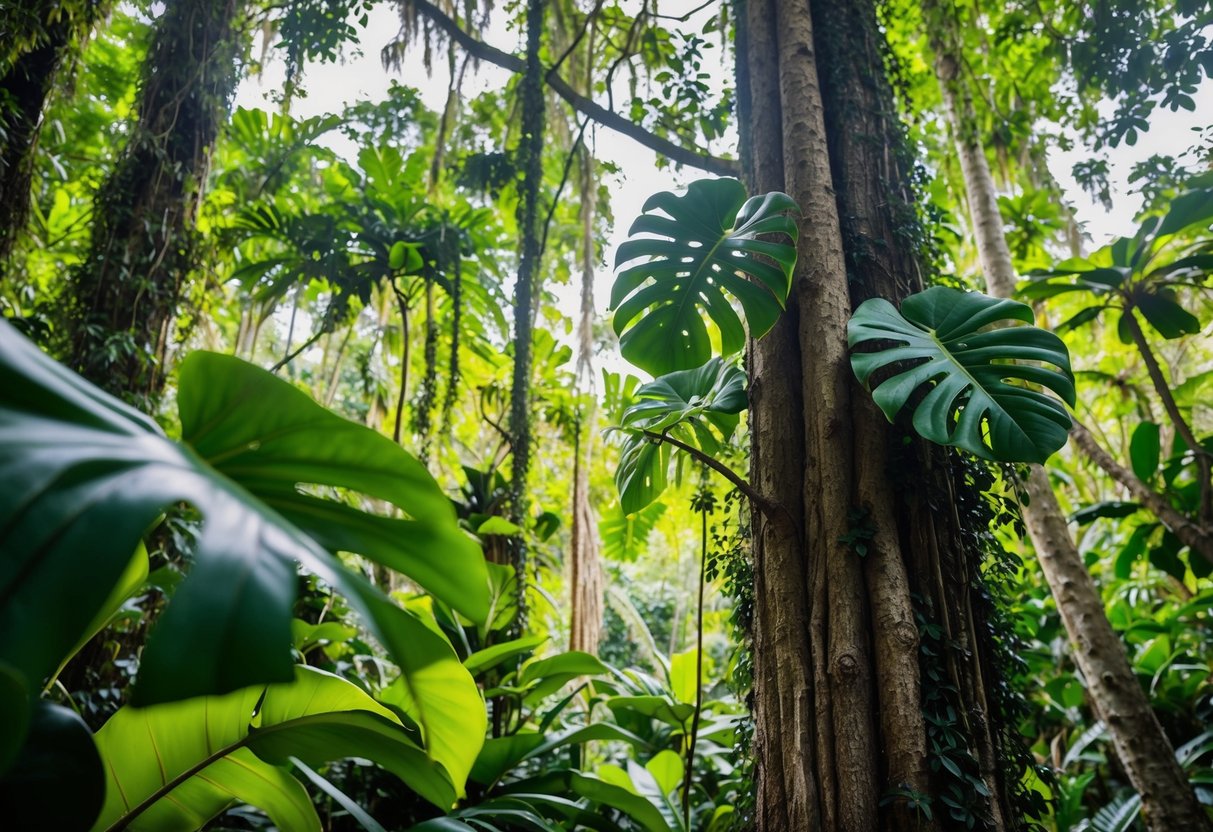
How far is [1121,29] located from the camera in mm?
3119

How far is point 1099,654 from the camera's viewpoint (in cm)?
267

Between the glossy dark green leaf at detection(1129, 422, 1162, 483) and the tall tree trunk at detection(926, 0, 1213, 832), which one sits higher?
the glossy dark green leaf at detection(1129, 422, 1162, 483)

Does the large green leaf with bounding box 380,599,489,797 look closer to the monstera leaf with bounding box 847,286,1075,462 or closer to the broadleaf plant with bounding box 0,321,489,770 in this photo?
the broadleaf plant with bounding box 0,321,489,770

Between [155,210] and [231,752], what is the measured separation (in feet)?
10.3

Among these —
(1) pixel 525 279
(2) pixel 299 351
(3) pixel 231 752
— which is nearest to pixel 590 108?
(1) pixel 525 279

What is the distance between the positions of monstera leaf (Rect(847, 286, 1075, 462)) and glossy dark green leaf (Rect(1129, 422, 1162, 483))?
1959 mm

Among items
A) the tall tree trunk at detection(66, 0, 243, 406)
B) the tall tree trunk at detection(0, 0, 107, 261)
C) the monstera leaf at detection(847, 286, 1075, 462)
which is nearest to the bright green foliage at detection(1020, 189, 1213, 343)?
the monstera leaf at detection(847, 286, 1075, 462)

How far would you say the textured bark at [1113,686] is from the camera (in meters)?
2.45

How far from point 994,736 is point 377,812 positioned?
2012mm

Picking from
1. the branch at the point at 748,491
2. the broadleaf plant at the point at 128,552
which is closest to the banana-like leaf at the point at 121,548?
the broadleaf plant at the point at 128,552

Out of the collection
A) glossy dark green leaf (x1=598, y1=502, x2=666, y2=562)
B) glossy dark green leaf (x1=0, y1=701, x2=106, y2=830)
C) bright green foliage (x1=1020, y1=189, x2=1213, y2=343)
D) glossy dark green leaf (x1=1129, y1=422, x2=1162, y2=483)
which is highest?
bright green foliage (x1=1020, y1=189, x2=1213, y2=343)

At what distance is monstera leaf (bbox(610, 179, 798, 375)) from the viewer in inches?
74.0

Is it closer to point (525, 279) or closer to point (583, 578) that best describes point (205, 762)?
point (525, 279)

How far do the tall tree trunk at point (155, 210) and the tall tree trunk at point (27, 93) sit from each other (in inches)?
16.9
